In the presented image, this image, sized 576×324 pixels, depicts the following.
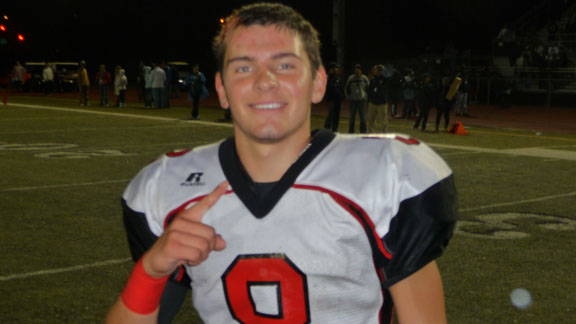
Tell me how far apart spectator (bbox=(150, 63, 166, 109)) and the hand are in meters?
22.4

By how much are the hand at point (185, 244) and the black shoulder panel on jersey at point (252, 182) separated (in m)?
0.13

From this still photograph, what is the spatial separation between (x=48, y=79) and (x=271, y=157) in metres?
32.8

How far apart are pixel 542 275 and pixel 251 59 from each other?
14.4 ft

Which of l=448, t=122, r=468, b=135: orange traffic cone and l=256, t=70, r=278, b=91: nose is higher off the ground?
l=256, t=70, r=278, b=91: nose

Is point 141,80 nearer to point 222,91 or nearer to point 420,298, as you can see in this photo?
point 222,91

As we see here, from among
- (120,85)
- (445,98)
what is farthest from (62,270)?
(120,85)

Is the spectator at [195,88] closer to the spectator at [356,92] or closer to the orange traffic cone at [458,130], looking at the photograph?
the spectator at [356,92]

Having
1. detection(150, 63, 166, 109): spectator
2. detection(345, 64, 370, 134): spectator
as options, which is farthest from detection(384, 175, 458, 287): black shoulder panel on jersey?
detection(150, 63, 166, 109): spectator

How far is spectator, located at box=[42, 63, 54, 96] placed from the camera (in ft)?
106

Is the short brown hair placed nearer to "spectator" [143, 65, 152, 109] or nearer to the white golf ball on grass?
the white golf ball on grass

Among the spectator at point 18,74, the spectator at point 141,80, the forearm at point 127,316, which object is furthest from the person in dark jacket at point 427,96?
the spectator at point 18,74

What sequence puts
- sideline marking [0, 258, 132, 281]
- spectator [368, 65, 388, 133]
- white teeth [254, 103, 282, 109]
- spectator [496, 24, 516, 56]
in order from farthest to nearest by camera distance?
1. spectator [496, 24, 516, 56]
2. spectator [368, 65, 388, 133]
3. sideline marking [0, 258, 132, 281]
4. white teeth [254, 103, 282, 109]

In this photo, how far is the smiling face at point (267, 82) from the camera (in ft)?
6.47

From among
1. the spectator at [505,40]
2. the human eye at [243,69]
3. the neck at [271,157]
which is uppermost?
the spectator at [505,40]
